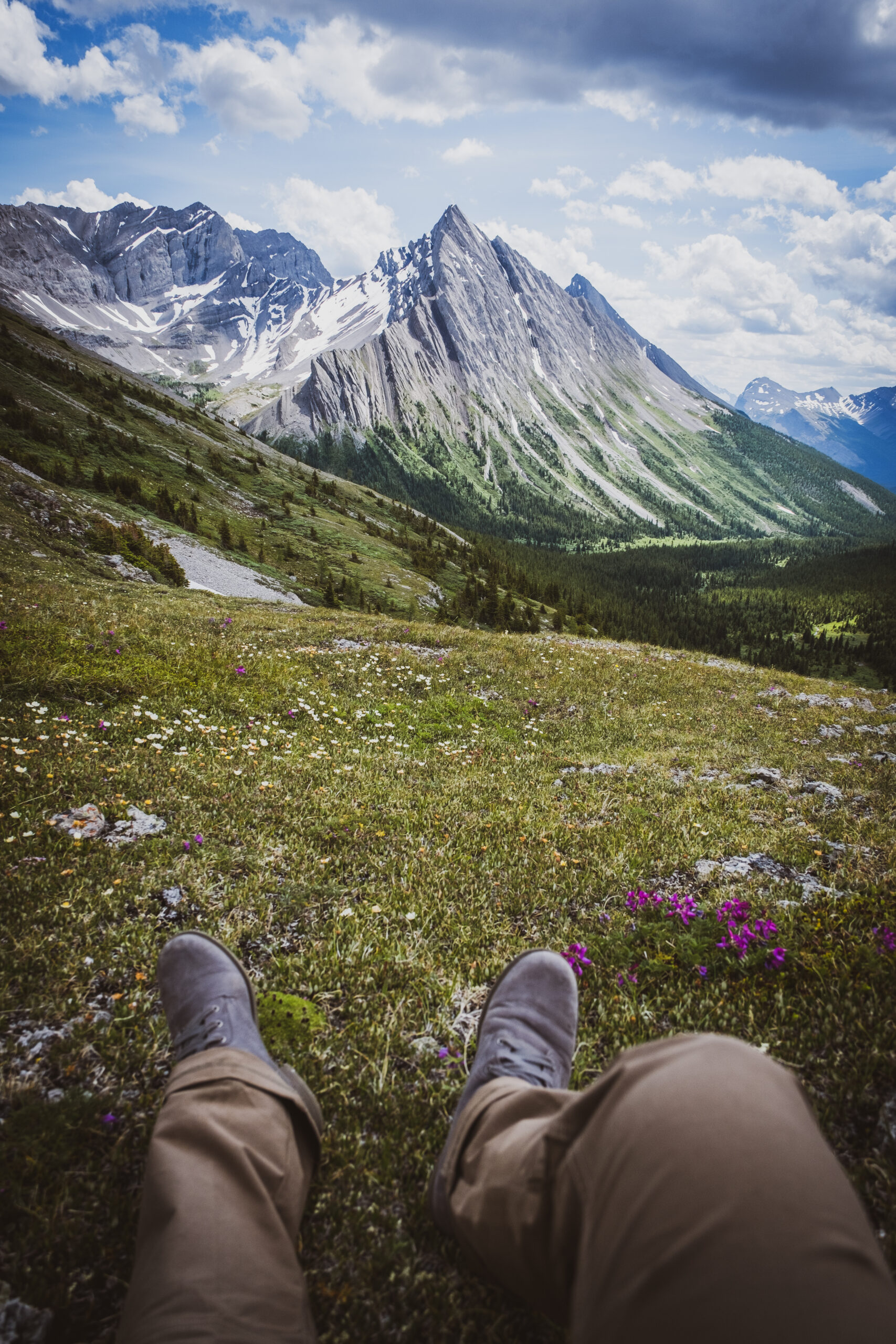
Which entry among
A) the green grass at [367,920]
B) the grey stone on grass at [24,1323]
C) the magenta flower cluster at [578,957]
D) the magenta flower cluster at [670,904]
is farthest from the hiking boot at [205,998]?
the magenta flower cluster at [670,904]

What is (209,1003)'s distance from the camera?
12.2 feet

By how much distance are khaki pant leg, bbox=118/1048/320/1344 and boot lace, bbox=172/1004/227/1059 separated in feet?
0.91

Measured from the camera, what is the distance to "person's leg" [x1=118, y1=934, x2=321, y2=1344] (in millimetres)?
2066

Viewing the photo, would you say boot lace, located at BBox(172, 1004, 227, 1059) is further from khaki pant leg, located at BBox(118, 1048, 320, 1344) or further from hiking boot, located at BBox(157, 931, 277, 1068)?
khaki pant leg, located at BBox(118, 1048, 320, 1344)

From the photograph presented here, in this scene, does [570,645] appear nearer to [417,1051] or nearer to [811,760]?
[811,760]

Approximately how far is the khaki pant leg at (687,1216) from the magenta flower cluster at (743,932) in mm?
2862

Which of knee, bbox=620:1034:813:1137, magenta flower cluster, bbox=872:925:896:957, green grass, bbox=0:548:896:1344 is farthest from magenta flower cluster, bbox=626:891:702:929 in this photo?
knee, bbox=620:1034:813:1137

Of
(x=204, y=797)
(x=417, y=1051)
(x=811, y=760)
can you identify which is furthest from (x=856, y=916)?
(x=811, y=760)

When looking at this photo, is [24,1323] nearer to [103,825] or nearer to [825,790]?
[103,825]

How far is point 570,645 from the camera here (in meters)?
21.7

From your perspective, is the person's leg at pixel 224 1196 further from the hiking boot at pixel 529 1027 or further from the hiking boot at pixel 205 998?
the hiking boot at pixel 529 1027

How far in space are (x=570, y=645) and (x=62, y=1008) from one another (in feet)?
65.0

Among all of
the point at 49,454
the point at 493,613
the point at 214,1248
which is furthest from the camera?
the point at 493,613

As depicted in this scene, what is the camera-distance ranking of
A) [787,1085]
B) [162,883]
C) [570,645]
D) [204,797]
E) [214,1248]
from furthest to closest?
[570,645] < [204,797] < [162,883] < [214,1248] < [787,1085]
